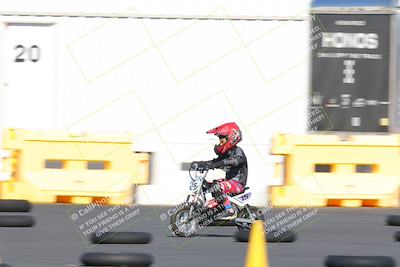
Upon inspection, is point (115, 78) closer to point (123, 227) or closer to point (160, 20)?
point (160, 20)

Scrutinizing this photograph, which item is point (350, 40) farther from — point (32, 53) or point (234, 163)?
point (234, 163)

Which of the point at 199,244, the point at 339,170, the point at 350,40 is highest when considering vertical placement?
the point at 350,40

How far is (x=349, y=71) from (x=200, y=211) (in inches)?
272

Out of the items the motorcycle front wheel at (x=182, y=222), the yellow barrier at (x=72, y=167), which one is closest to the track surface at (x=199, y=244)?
the motorcycle front wheel at (x=182, y=222)

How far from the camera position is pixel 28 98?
20.5m

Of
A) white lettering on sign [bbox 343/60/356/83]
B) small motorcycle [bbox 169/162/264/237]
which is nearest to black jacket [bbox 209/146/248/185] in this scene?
small motorcycle [bbox 169/162/264/237]

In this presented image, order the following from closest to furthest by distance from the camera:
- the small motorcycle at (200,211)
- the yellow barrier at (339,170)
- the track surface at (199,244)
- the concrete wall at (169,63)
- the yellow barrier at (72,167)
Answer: the track surface at (199,244)
the small motorcycle at (200,211)
the yellow barrier at (72,167)
the yellow barrier at (339,170)
the concrete wall at (169,63)

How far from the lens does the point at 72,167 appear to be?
59.5 feet

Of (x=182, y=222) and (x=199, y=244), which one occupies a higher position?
(x=182, y=222)

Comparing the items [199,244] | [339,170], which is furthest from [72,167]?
[199,244]

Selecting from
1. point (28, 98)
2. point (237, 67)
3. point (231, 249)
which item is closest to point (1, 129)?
point (28, 98)

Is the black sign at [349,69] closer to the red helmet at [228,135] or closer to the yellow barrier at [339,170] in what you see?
the yellow barrier at [339,170]

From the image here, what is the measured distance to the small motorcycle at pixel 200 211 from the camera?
13.4 m

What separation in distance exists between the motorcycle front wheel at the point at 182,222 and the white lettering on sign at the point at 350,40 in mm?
6946
